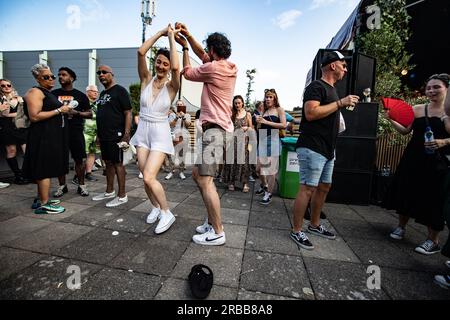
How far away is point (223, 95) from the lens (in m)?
2.34

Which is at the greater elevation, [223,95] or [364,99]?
[364,99]

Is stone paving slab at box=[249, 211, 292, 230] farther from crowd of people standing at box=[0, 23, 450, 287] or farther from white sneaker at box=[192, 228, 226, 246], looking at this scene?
white sneaker at box=[192, 228, 226, 246]

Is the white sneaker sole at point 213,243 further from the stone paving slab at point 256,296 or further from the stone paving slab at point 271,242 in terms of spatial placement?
the stone paving slab at point 256,296

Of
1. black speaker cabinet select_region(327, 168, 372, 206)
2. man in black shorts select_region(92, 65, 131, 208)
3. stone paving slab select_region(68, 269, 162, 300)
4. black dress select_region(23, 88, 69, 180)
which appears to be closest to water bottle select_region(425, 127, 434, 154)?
black speaker cabinet select_region(327, 168, 372, 206)

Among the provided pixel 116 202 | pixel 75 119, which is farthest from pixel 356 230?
pixel 75 119

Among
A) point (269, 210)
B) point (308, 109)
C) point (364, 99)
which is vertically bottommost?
point (269, 210)

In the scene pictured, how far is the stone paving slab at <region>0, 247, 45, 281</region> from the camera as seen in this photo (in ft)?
6.07

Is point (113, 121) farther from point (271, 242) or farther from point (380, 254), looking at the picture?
point (380, 254)

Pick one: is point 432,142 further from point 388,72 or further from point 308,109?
point 388,72

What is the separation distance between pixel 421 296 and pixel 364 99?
12.0 ft

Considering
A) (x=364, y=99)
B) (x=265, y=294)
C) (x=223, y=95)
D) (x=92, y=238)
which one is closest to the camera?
(x=265, y=294)

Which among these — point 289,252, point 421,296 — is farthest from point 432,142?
point 289,252

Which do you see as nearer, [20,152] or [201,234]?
[201,234]

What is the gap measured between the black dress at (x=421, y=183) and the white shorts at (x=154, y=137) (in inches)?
118
